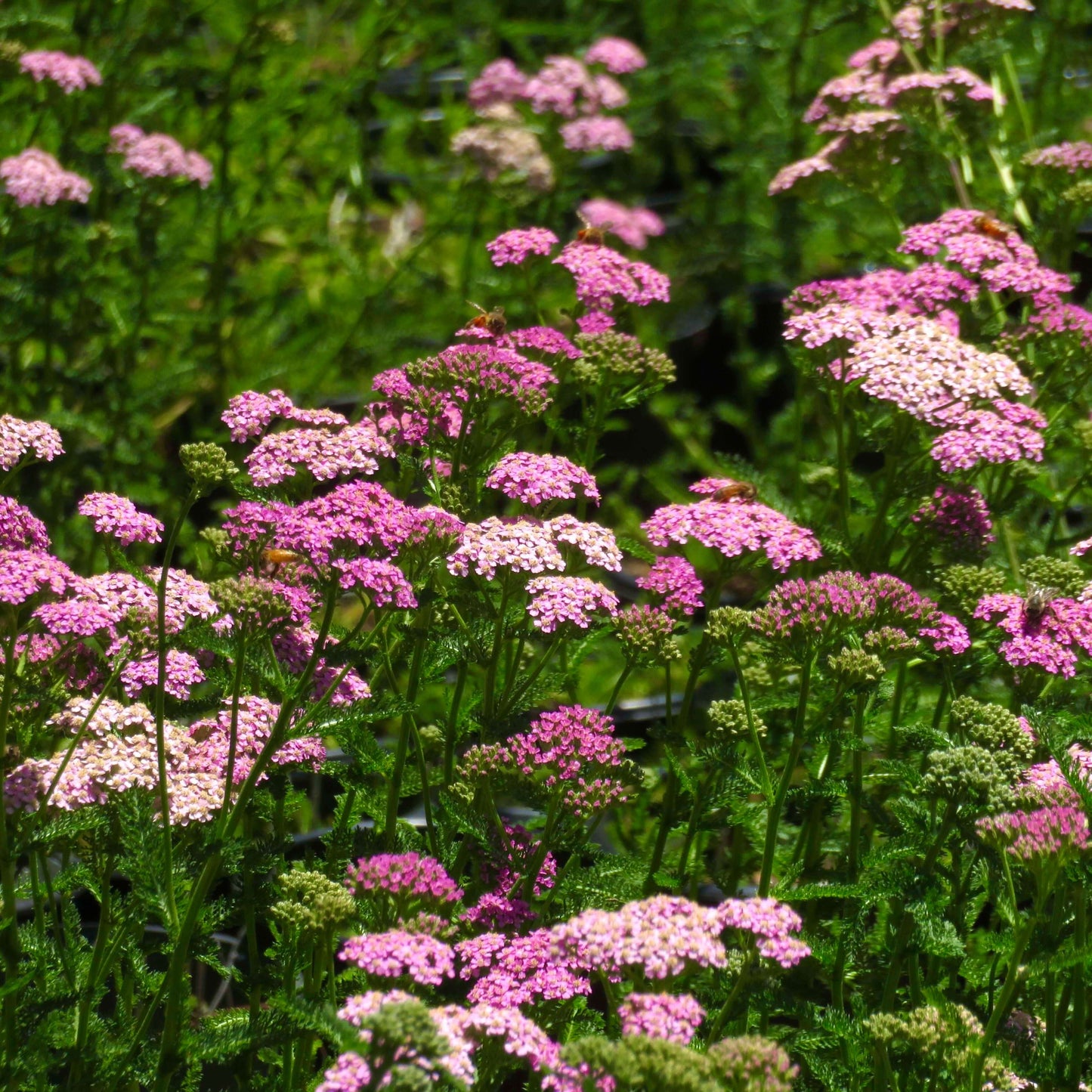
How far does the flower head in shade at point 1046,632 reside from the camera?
2.52 m

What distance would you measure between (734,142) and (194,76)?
2.44 m

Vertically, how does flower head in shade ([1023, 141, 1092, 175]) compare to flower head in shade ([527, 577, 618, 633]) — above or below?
above

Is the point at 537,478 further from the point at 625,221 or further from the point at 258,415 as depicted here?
the point at 625,221

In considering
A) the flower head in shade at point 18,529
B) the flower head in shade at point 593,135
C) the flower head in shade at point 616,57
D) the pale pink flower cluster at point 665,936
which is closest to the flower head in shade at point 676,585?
the pale pink flower cluster at point 665,936

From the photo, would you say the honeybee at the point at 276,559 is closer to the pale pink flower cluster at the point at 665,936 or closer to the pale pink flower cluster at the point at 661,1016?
the pale pink flower cluster at the point at 665,936

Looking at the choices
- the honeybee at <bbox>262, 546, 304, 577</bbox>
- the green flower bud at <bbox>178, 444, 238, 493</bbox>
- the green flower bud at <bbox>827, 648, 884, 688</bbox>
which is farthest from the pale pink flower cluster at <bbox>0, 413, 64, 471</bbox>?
the green flower bud at <bbox>827, 648, 884, 688</bbox>

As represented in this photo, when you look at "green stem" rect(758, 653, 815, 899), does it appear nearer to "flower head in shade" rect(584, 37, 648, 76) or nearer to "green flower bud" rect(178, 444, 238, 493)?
"green flower bud" rect(178, 444, 238, 493)

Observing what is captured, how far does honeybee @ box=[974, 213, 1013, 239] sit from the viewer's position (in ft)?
11.0

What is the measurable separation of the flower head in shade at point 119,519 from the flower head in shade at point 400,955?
843mm

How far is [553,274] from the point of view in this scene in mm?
5445

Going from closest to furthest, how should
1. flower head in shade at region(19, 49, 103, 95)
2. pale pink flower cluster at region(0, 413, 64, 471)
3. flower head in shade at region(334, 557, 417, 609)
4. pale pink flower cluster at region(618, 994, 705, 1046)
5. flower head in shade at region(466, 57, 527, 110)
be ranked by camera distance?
pale pink flower cluster at region(618, 994, 705, 1046) → flower head in shade at region(334, 557, 417, 609) → pale pink flower cluster at region(0, 413, 64, 471) → flower head in shade at region(19, 49, 103, 95) → flower head in shade at region(466, 57, 527, 110)

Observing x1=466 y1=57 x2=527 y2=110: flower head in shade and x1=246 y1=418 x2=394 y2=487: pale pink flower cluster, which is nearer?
x1=246 y1=418 x2=394 y2=487: pale pink flower cluster

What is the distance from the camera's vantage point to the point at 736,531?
8.80 feet

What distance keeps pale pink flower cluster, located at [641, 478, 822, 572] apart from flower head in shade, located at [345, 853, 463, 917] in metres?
0.84
